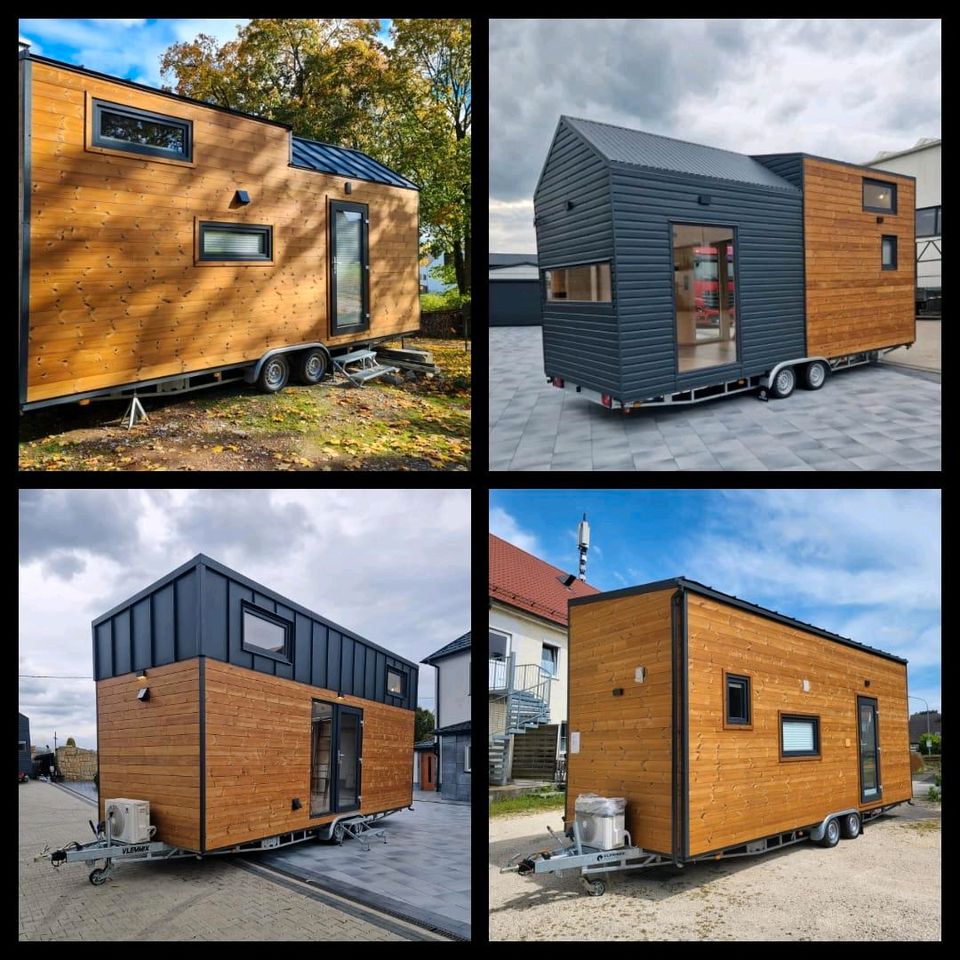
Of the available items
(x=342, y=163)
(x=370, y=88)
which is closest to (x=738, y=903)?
(x=342, y=163)

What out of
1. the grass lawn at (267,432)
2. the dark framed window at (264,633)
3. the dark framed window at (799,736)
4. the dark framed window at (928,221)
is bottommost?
the dark framed window at (799,736)

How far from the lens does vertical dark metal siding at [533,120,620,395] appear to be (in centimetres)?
827

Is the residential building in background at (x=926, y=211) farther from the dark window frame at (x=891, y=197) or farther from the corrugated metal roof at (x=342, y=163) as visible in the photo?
the corrugated metal roof at (x=342, y=163)

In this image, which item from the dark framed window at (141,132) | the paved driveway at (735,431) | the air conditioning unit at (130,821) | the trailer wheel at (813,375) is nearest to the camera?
the dark framed window at (141,132)

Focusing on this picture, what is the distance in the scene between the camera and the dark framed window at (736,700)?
671 centimetres

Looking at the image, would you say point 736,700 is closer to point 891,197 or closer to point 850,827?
point 850,827

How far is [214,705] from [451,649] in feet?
19.8

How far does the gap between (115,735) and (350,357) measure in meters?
4.38

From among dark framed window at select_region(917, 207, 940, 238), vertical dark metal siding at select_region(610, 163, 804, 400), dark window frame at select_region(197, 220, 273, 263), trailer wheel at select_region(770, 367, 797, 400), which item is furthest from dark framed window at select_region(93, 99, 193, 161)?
dark framed window at select_region(917, 207, 940, 238)

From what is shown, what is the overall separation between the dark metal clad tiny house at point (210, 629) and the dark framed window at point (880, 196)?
8.76 metres

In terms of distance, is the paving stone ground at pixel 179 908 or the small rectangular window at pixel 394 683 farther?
the small rectangular window at pixel 394 683

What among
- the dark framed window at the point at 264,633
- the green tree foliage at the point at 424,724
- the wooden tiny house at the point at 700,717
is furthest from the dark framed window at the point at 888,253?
the green tree foliage at the point at 424,724

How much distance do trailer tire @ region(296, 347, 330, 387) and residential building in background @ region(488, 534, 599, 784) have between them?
3.91 metres

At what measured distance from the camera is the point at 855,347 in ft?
36.1
